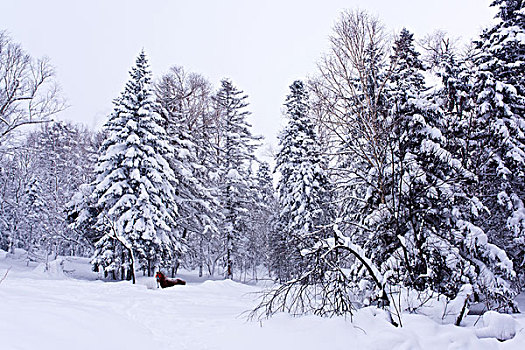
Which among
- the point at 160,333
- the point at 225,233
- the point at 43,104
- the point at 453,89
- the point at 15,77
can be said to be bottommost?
the point at 160,333

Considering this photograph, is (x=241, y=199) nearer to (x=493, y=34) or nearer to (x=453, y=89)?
(x=453, y=89)

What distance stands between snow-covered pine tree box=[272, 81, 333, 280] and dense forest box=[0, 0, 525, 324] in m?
0.11

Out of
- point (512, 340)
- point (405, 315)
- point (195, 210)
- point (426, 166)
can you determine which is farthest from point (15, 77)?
point (512, 340)

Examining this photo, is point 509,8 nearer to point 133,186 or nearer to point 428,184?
point 428,184

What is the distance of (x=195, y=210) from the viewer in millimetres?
21703

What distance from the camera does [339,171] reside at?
1075 cm

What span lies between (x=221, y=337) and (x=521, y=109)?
1280cm

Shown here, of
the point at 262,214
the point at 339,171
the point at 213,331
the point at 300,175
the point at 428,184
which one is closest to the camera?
the point at 213,331

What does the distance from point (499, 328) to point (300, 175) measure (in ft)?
49.6

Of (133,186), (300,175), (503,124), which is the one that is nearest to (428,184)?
(503,124)

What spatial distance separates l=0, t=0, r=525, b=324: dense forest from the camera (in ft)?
23.6

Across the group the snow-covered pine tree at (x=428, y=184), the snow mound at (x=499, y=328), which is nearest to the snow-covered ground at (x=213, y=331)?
the snow mound at (x=499, y=328)

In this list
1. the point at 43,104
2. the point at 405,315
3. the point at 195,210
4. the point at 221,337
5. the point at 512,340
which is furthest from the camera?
the point at 195,210

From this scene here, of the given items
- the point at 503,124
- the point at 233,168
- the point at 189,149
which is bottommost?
the point at 503,124
